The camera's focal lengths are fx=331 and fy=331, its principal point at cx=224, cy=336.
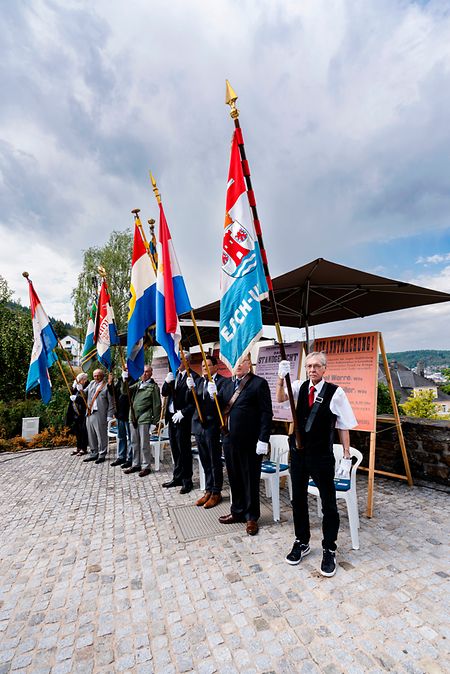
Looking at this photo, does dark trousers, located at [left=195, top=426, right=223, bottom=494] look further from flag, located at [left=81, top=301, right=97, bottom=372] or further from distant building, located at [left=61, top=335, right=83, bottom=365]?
distant building, located at [left=61, top=335, right=83, bottom=365]

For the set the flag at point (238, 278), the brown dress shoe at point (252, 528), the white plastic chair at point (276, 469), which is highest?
the flag at point (238, 278)

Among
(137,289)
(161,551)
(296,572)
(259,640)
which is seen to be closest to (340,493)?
(296,572)

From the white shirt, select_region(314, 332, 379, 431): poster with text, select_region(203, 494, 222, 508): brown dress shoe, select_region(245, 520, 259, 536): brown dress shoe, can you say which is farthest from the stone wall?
select_region(203, 494, 222, 508): brown dress shoe

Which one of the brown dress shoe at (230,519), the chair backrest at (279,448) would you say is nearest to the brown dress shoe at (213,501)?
the brown dress shoe at (230,519)

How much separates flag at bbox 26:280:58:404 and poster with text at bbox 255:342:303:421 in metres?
4.92

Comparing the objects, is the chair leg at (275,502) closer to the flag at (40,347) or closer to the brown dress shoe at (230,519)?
the brown dress shoe at (230,519)

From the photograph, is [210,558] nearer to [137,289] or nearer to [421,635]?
[421,635]

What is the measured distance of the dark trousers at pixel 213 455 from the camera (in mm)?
4590

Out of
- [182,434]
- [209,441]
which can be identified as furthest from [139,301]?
[209,441]

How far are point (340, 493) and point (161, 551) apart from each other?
76.6 inches

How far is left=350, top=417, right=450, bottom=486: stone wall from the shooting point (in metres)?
4.87

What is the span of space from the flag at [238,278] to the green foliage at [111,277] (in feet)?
54.3

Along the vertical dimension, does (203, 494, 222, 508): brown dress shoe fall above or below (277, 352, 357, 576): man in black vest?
below

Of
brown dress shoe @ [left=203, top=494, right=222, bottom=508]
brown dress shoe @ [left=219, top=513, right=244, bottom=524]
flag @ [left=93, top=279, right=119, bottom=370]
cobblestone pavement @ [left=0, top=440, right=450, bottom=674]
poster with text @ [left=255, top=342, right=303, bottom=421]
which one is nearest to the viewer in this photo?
cobblestone pavement @ [left=0, top=440, right=450, bottom=674]
